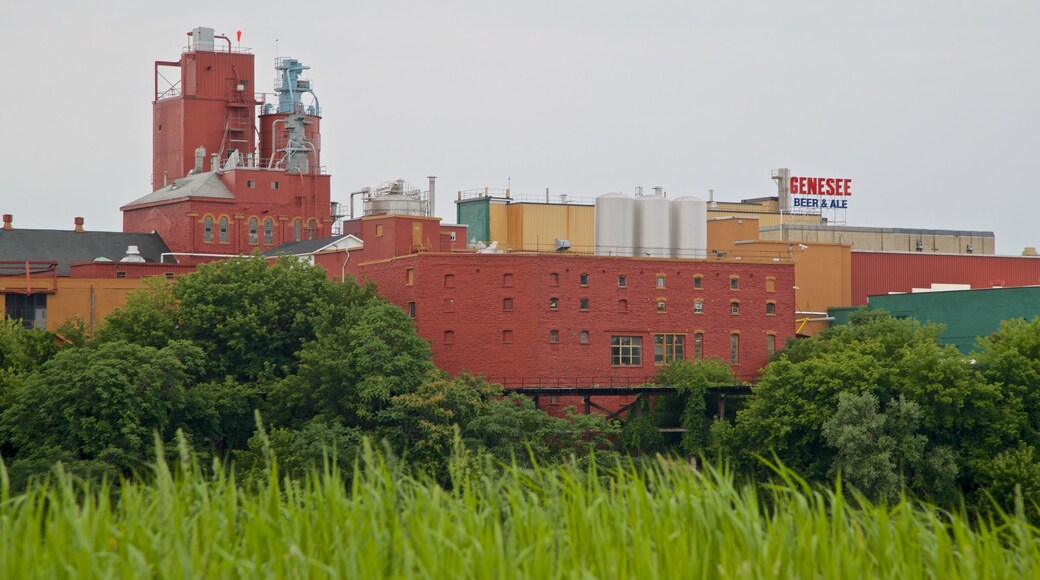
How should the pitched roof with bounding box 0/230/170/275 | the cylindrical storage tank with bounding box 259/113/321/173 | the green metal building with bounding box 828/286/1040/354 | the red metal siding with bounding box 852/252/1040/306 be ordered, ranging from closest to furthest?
1. the green metal building with bounding box 828/286/1040/354
2. the pitched roof with bounding box 0/230/170/275
3. the red metal siding with bounding box 852/252/1040/306
4. the cylindrical storage tank with bounding box 259/113/321/173

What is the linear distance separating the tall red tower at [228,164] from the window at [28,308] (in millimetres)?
20042

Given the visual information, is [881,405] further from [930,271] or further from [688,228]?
[930,271]

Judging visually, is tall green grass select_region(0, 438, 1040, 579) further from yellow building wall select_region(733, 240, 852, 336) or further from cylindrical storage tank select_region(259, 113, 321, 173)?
cylindrical storage tank select_region(259, 113, 321, 173)

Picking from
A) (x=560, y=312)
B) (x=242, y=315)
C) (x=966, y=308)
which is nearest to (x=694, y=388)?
(x=560, y=312)

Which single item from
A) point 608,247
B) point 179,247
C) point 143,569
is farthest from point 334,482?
point 179,247

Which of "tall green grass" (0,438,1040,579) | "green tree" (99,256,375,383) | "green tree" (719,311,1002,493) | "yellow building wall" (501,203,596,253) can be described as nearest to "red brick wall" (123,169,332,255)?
"yellow building wall" (501,203,596,253)

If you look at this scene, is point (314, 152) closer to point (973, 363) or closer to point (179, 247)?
point (179, 247)

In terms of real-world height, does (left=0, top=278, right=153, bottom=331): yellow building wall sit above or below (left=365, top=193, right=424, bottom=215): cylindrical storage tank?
below

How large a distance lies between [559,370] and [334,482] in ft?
190

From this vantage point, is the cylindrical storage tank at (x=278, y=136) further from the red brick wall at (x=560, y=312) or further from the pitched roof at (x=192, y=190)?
the red brick wall at (x=560, y=312)

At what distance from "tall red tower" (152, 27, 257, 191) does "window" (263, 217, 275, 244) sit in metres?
5.62

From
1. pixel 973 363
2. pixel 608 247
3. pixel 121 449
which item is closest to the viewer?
pixel 121 449

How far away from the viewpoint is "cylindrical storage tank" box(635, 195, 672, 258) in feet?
271

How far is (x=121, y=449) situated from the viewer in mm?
61219
